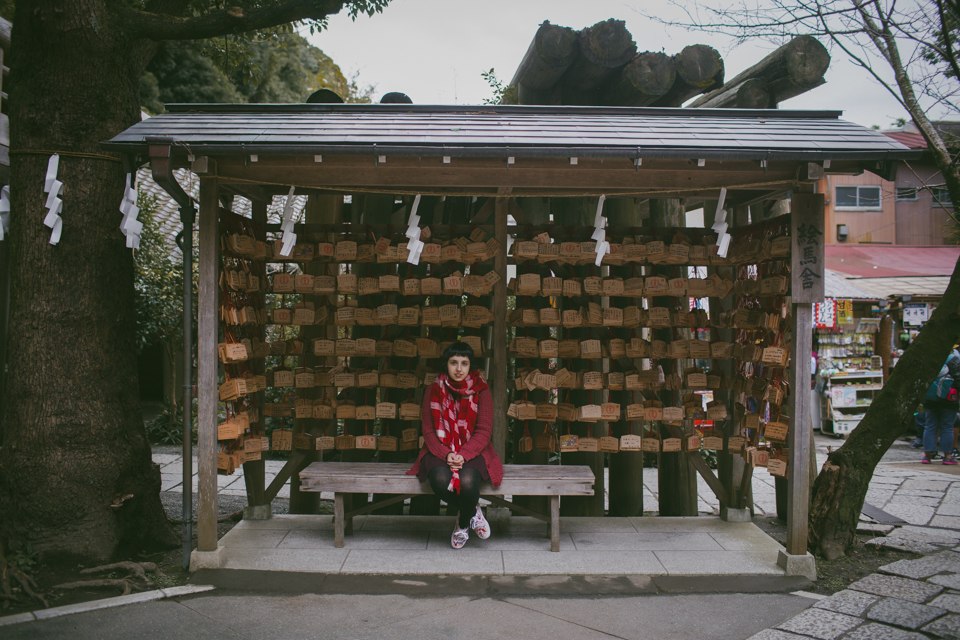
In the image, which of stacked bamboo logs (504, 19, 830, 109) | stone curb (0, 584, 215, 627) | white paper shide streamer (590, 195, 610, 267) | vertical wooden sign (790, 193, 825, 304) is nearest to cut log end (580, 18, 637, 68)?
stacked bamboo logs (504, 19, 830, 109)

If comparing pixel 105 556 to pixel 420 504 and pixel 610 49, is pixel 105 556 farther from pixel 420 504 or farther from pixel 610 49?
pixel 610 49

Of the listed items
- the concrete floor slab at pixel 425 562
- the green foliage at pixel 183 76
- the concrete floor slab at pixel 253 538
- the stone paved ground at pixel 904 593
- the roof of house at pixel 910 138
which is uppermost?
the green foliage at pixel 183 76

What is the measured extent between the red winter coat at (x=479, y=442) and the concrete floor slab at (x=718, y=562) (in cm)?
136

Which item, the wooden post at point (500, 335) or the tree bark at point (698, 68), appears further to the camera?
the tree bark at point (698, 68)

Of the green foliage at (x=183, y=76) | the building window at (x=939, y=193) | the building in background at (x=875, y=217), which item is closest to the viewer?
the building window at (x=939, y=193)

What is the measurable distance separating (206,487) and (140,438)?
2.50 feet

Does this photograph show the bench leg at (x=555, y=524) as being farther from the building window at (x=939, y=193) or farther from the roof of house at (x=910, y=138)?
the roof of house at (x=910, y=138)

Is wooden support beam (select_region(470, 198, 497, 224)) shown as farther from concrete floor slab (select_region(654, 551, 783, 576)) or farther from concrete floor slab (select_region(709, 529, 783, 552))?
concrete floor slab (select_region(709, 529, 783, 552))

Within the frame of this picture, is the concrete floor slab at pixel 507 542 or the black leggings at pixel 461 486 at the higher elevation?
the black leggings at pixel 461 486

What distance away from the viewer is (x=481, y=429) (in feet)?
15.9

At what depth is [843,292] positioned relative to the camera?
11141 millimetres

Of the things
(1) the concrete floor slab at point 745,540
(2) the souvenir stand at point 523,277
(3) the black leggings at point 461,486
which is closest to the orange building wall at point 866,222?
(2) the souvenir stand at point 523,277

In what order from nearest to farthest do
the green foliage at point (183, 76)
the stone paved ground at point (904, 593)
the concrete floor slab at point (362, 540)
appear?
the stone paved ground at point (904, 593), the concrete floor slab at point (362, 540), the green foliage at point (183, 76)

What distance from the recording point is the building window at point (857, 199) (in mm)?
18703
